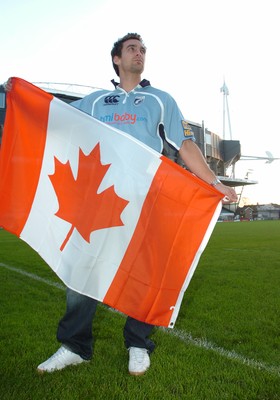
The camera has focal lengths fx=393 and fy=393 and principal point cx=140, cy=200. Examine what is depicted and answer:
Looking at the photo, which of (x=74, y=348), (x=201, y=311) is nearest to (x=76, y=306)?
(x=74, y=348)

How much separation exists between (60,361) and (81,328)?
0.23 meters

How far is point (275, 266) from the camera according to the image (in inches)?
304

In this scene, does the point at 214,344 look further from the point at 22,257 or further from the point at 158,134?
the point at 22,257

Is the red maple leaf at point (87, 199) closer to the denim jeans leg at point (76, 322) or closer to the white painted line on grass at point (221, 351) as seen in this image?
the denim jeans leg at point (76, 322)

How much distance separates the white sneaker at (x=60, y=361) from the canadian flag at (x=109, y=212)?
488 millimetres

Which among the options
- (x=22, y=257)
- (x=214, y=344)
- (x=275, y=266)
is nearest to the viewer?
(x=214, y=344)

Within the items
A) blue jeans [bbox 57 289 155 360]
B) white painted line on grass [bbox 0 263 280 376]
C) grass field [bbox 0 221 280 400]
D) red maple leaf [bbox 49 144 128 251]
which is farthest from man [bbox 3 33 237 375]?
white painted line on grass [bbox 0 263 280 376]

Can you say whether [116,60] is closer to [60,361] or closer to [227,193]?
[227,193]

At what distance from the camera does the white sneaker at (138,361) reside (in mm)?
2354

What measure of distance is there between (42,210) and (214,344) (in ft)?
5.45

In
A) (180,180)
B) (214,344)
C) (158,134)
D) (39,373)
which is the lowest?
(39,373)

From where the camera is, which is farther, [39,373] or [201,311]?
[201,311]

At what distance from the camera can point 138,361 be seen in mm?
2400

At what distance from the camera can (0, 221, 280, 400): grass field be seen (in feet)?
6.97
